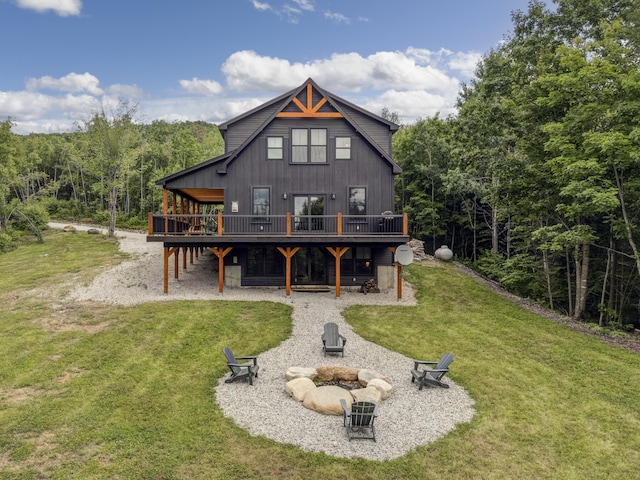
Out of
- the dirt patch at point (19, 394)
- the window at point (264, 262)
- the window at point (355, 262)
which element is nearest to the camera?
the dirt patch at point (19, 394)

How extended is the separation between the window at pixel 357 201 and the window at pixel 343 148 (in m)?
1.59

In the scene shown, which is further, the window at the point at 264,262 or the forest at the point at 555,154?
the window at the point at 264,262

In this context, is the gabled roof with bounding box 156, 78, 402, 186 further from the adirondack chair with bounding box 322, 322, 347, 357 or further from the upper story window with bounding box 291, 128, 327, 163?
the adirondack chair with bounding box 322, 322, 347, 357

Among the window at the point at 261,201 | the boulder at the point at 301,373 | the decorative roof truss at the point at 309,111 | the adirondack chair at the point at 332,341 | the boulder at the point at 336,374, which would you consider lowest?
the boulder at the point at 336,374

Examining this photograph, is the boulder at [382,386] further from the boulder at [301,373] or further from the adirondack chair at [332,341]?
the adirondack chair at [332,341]

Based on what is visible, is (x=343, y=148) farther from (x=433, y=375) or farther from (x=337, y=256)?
(x=433, y=375)

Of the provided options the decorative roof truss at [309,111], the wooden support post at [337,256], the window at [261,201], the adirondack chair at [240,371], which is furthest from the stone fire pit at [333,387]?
the decorative roof truss at [309,111]

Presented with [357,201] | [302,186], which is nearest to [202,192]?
[302,186]

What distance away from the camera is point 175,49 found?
102 ft

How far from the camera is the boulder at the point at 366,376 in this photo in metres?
8.79

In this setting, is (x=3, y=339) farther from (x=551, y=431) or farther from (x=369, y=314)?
(x=551, y=431)

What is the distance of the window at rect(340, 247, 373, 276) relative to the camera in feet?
58.9

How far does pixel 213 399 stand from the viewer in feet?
25.8

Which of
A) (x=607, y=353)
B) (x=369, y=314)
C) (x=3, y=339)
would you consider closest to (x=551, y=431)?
(x=607, y=353)
